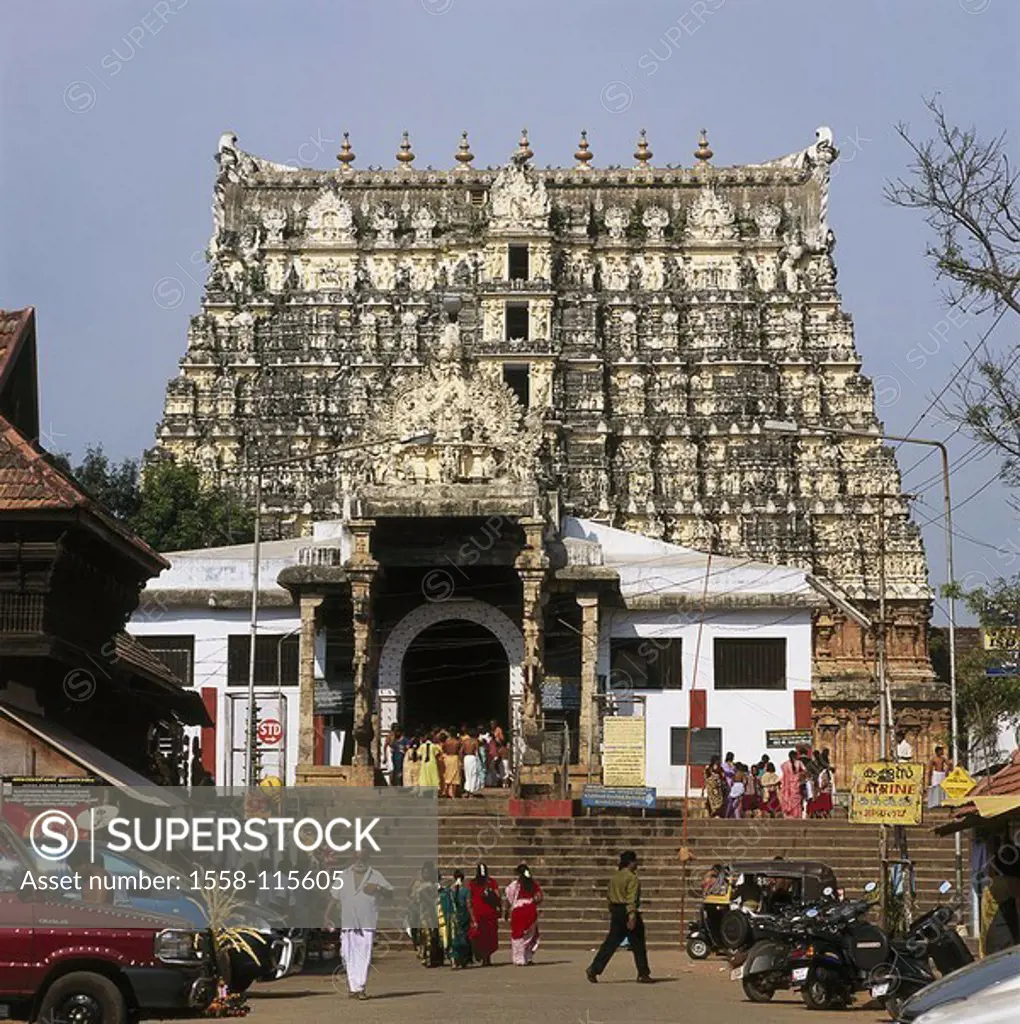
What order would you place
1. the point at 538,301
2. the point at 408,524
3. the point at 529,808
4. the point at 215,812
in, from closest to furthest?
the point at 215,812 < the point at 529,808 < the point at 408,524 < the point at 538,301

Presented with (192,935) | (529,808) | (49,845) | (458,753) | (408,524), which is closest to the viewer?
(192,935)

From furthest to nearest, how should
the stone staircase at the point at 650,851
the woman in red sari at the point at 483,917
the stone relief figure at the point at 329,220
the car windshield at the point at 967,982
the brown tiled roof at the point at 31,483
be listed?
the stone relief figure at the point at 329,220 → the stone staircase at the point at 650,851 → the woman in red sari at the point at 483,917 → the brown tiled roof at the point at 31,483 → the car windshield at the point at 967,982

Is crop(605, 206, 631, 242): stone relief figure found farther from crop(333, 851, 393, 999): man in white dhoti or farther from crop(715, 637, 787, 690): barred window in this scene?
crop(333, 851, 393, 999): man in white dhoti

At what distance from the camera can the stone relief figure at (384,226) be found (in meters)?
88.3

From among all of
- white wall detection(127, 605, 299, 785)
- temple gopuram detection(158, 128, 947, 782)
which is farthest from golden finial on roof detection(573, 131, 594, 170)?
white wall detection(127, 605, 299, 785)

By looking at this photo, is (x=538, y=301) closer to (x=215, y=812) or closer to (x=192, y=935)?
(x=215, y=812)

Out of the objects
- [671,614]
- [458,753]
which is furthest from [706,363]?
[458,753]

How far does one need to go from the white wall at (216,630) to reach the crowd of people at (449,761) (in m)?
4.06

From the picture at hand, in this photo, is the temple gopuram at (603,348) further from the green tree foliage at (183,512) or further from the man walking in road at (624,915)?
the man walking in road at (624,915)

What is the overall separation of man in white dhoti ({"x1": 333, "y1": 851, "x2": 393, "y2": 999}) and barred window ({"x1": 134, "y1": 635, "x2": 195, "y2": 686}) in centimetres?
2344

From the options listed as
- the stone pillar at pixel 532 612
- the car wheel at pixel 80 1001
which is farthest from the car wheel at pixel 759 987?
the stone pillar at pixel 532 612

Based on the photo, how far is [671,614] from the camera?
168 feet

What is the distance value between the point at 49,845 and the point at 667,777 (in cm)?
2985

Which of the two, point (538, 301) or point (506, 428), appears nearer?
point (506, 428)
